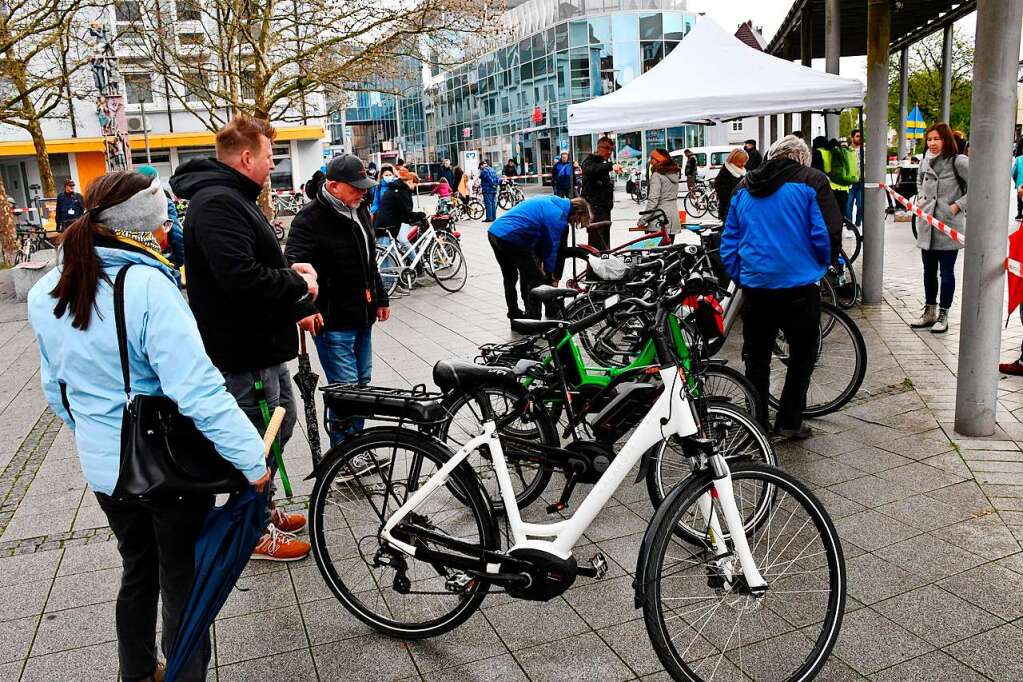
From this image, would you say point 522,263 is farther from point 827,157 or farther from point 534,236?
point 827,157

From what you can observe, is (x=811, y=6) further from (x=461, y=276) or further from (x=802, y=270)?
(x=802, y=270)

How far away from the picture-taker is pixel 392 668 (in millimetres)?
3369

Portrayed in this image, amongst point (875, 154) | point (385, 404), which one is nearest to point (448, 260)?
point (875, 154)

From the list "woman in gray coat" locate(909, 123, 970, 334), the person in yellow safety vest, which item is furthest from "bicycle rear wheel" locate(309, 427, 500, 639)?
the person in yellow safety vest

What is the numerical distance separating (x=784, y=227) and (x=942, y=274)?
165 inches

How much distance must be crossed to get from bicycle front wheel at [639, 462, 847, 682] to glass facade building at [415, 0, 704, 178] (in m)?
46.5

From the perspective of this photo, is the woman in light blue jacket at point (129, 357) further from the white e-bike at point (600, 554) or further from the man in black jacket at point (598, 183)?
the man in black jacket at point (598, 183)

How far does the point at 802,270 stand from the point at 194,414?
12.7 ft

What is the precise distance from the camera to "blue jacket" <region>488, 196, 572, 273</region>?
27.2 feet

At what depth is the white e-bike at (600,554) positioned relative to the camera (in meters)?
2.94

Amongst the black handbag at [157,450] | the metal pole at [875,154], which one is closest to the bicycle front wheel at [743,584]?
the black handbag at [157,450]

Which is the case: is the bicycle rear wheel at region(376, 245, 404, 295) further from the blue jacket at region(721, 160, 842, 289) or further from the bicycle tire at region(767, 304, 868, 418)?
the blue jacket at region(721, 160, 842, 289)

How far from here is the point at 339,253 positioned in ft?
17.1

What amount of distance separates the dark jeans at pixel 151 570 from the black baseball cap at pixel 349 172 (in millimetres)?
2553
